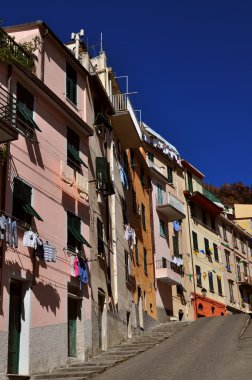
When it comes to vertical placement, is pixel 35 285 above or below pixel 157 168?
below

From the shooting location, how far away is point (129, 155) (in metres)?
32.8

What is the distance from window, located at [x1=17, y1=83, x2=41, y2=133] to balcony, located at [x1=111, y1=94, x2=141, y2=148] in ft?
29.6

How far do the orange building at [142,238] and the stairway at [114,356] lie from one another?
6.67 ft

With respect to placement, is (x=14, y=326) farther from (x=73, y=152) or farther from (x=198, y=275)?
(x=198, y=275)

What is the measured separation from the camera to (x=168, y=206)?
3803 cm

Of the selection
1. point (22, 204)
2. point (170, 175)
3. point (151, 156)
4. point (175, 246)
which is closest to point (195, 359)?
point (22, 204)

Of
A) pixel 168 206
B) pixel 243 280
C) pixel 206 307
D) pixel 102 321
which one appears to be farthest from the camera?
pixel 243 280

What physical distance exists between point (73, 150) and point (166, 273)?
15.4 m

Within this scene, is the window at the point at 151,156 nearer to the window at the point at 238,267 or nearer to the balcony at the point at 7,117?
the window at the point at 238,267

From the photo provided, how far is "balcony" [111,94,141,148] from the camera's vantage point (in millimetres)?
28016

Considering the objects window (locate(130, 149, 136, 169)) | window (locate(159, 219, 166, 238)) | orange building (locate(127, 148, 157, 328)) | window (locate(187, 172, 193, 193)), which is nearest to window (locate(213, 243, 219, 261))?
window (locate(187, 172, 193, 193))

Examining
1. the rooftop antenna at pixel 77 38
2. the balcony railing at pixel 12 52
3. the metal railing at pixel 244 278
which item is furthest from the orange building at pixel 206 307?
the balcony railing at pixel 12 52

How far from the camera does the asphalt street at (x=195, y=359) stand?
1602cm

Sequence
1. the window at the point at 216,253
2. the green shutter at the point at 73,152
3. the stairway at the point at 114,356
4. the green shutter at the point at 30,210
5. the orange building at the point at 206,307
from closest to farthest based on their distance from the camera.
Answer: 1. the stairway at the point at 114,356
2. the green shutter at the point at 30,210
3. the green shutter at the point at 73,152
4. the orange building at the point at 206,307
5. the window at the point at 216,253
